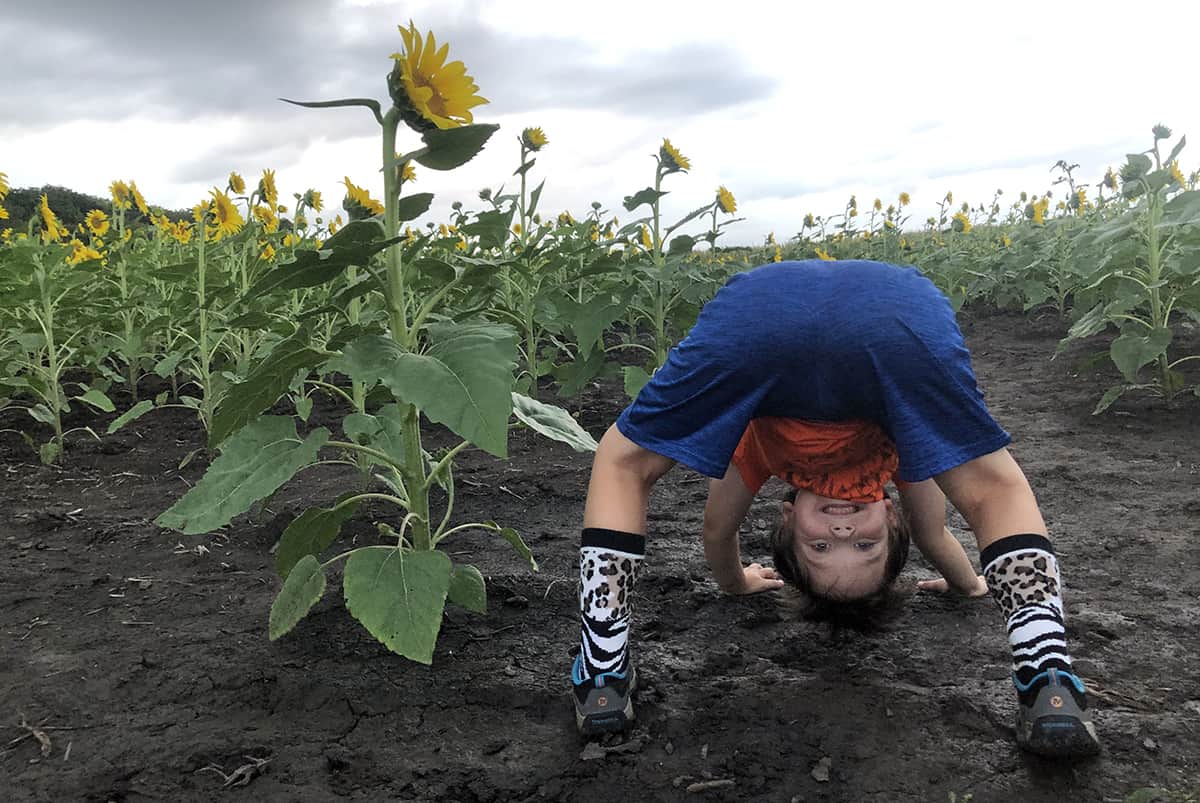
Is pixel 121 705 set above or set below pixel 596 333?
below

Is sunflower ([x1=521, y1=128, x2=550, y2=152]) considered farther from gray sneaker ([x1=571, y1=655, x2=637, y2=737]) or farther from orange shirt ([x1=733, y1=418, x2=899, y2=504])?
gray sneaker ([x1=571, y1=655, x2=637, y2=737])

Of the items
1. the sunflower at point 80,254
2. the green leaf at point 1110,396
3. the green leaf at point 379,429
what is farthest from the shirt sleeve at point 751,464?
the sunflower at point 80,254

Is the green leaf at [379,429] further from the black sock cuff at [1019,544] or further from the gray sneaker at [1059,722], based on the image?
the gray sneaker at [1059,722]

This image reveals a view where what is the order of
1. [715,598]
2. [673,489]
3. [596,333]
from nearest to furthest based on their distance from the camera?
[715,598], [673,489], [596,333]

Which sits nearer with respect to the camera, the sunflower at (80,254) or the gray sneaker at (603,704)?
the gray sneaker at (603,704)

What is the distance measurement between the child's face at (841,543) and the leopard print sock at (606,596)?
0.36m

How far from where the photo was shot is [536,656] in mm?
1914

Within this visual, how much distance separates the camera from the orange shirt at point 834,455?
171cm

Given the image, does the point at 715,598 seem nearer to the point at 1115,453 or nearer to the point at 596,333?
the point at 596,333

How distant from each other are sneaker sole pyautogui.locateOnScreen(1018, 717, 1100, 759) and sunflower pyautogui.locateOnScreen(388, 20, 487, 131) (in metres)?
1.42

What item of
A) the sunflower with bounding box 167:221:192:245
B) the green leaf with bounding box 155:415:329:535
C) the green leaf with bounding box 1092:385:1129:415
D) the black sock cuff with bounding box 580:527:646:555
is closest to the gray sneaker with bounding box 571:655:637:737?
the black sock cuff with bounding box 580:527:646:555

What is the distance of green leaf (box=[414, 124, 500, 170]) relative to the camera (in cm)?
151

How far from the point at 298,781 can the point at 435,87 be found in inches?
48.0

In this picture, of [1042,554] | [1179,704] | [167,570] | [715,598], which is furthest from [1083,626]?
[167,570]
